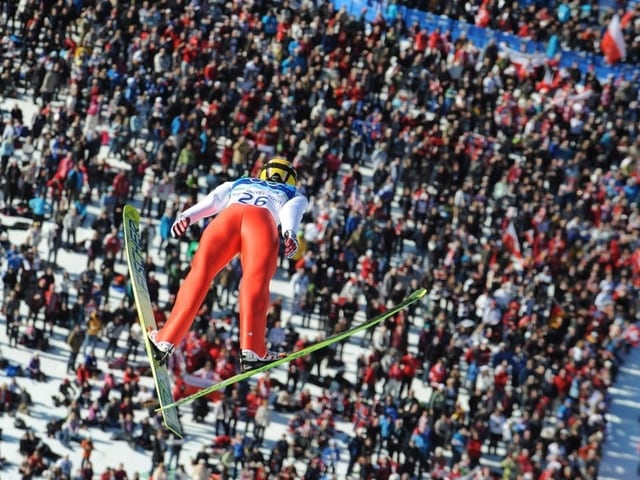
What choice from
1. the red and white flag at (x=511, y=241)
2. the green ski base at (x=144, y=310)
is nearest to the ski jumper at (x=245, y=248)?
the green ski base at (x=144, y=310)

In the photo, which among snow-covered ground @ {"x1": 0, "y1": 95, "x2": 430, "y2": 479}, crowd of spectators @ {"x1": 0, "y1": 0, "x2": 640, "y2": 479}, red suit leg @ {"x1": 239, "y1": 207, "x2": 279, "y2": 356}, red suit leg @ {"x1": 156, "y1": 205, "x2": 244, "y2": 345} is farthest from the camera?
crowd of spectators @ {"x1": 0, "y1": 0, "x2": 640, "y2": 479}

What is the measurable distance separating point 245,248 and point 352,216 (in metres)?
17.9

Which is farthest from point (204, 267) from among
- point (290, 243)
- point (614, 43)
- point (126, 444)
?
point (614, 43)

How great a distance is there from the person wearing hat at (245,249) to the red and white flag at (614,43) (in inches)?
1082

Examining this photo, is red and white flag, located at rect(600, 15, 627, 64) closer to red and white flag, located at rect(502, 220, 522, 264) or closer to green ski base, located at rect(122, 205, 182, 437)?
red and white flag, located at rect(502, 220, 522, 264)

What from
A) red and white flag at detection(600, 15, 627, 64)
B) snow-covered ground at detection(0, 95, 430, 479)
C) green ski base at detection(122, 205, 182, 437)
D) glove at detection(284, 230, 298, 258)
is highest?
red and white flag at detection(600, 15, 627, 64)

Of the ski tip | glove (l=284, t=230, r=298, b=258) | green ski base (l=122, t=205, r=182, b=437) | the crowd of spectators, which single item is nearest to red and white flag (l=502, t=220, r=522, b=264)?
the crowd of spectators

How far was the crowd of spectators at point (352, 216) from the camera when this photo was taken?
30.2 meters

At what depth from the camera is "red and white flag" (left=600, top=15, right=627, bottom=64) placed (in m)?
42.7

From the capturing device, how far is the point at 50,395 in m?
30.6

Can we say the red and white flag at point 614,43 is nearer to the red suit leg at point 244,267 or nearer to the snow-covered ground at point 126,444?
the snow-covered ground at point 126,444

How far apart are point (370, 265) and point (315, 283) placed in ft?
4.20

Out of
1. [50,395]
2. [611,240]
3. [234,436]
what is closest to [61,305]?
[50,395]

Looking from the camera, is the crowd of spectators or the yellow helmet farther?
the crowd of spectators
